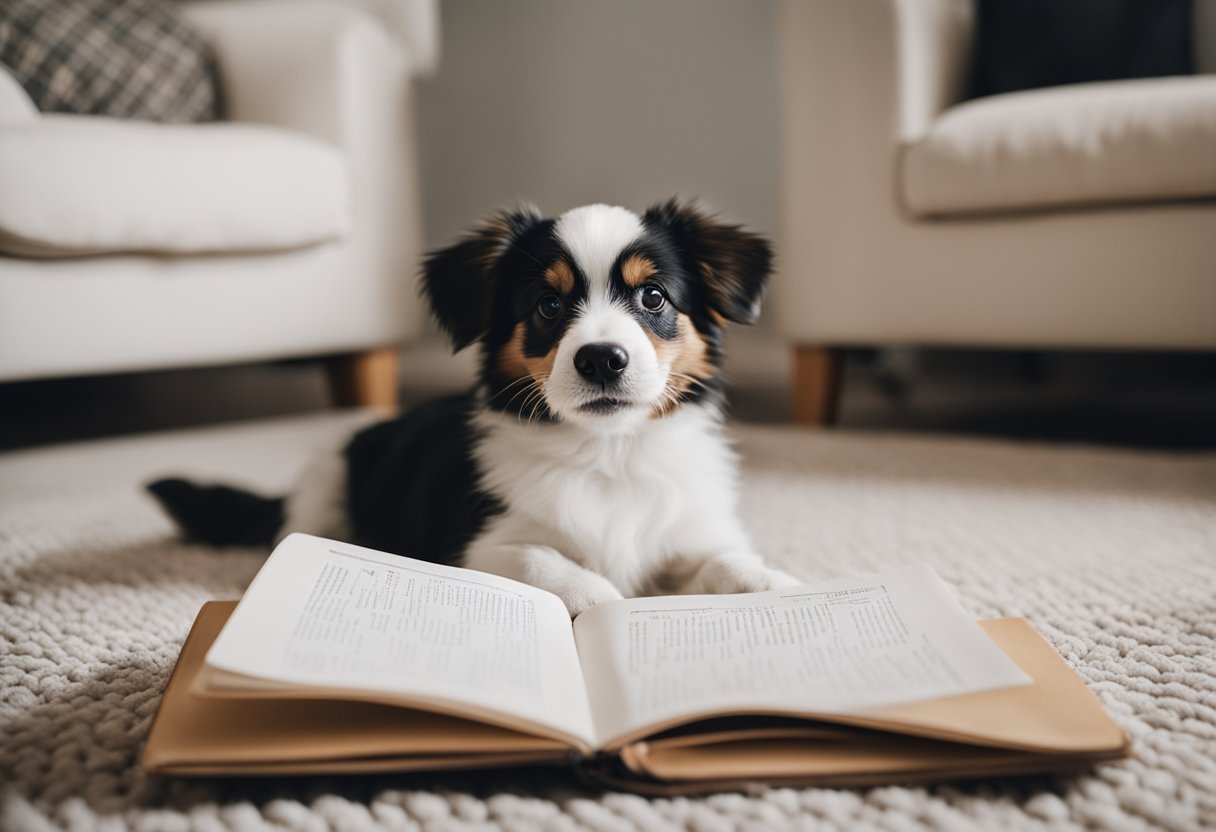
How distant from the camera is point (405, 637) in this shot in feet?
2.56

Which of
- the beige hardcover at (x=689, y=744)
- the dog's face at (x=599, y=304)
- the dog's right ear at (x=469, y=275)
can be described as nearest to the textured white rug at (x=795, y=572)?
the beige hardcover at (x=689, y=744)

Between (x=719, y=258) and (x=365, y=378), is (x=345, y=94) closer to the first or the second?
(x=365, y=378)

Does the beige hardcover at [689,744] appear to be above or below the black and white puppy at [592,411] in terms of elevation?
below

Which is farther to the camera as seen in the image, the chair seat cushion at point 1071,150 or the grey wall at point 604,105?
the grey wall at point 604,105

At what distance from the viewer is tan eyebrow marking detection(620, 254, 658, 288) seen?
3.85 feet

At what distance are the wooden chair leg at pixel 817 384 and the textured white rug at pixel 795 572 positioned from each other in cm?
10

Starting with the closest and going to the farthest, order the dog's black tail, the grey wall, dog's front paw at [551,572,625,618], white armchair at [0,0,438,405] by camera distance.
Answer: dog's front paw at [551,572,625,618]
the dog's black tail
white armchair at [0,0,438,405]
the grey wall

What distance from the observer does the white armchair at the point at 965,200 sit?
174cm

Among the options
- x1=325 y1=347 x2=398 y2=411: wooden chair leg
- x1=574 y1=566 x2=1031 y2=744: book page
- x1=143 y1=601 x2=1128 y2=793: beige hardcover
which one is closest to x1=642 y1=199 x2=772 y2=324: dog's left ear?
x1=574 y1=566 x2=1031 y2=744: book page

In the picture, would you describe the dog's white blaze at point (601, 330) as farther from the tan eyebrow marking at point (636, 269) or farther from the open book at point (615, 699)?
the open book at point (615, 699)

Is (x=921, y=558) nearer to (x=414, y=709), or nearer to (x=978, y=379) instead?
(x=414, y=709)

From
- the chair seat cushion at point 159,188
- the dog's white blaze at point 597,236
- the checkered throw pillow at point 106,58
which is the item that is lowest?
the dog's white blaze at point 597,236

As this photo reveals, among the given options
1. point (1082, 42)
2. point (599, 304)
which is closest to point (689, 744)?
point (599, 304)

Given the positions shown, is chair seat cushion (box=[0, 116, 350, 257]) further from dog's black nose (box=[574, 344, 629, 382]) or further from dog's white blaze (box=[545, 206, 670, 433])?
dog's black nose (box=[574, 344, 629, 382])
